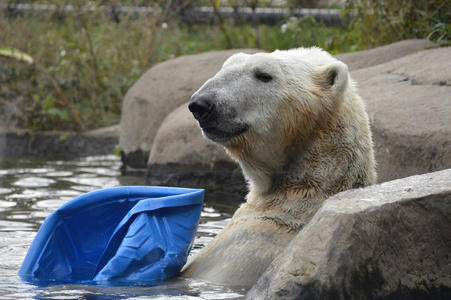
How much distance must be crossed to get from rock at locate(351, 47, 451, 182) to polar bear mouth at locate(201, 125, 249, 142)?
138 cm

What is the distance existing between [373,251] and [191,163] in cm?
381

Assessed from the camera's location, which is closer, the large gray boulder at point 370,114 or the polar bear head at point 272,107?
the polar bear head at point 272,107

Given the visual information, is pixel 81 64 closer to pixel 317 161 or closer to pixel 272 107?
pixel 272 107

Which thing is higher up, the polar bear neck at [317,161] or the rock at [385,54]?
the rock at [385,54]

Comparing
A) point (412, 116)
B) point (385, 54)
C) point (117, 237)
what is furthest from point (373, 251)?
point (385, 54)

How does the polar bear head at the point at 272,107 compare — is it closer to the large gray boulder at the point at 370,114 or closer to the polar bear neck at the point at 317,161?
the polar bear neck at the point at 317,161

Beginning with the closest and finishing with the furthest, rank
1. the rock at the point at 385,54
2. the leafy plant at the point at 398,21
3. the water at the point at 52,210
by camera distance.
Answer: the water at the point at 52,210, the rock at the point at 385,54, the leafy plant at the point at 398,21

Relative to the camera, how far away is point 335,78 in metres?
2.89

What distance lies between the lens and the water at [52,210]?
2.76 metres

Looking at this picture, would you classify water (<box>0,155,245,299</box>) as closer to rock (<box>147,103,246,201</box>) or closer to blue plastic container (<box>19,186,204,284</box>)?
blue plastic container (<box>19,186,204,284</box>)

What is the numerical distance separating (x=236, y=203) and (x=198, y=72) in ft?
7.59

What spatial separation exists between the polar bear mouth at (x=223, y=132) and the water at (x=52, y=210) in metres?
0.61

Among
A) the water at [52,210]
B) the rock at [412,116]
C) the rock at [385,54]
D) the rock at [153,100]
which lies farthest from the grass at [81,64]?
the rock at [412,116]

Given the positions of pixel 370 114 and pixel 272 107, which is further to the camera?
pixel 370 114
